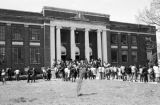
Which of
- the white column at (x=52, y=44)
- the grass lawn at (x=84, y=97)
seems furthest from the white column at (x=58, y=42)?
the grass lawn at (x=84, y=97)

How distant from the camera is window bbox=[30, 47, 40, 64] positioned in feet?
116

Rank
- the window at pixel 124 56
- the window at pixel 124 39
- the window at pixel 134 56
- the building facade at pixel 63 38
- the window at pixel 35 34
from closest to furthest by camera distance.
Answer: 1. the building facade at pixel 63 38
2. the window at pixel 35 34
3. the window at pixel 124 56
4. the window at pixel 124 39
5. the window at pixel 134 56

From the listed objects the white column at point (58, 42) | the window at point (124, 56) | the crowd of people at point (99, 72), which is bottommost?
the crowd of people at point (99, 72)

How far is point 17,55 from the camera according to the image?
34531mm

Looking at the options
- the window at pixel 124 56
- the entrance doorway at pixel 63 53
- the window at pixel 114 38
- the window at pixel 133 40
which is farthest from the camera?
the window at pixel 133 40

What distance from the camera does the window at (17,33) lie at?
34406 millimetres

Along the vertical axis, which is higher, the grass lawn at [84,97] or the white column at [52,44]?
the white column at [52,44]

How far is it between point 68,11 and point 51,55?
8.20 metres

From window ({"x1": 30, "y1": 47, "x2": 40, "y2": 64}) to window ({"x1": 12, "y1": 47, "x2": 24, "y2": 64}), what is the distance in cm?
138

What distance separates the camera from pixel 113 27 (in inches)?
1706

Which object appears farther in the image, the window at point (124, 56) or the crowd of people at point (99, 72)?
the window at point (124, 56)

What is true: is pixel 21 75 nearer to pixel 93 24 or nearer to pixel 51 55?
pixel 51 55

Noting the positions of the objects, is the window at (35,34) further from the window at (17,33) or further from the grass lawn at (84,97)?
the grass lawn at (84,97)

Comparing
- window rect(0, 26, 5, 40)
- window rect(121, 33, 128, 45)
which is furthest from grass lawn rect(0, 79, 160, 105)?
window rect(121, 33, 128, 45)
